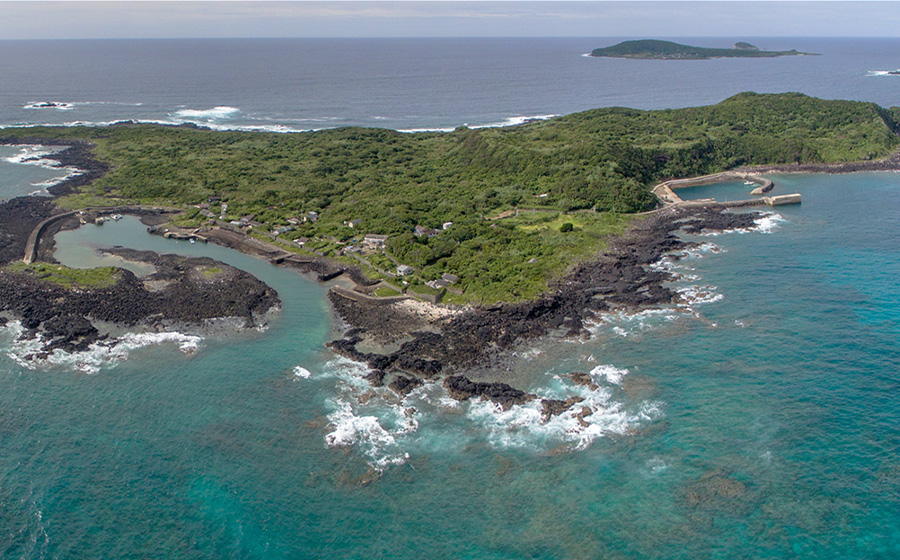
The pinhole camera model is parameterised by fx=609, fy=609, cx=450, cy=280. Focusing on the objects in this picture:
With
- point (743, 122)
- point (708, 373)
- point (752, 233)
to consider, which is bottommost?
point (708, 373)

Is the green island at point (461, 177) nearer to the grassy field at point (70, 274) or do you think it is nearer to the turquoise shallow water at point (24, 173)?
the grassy field at point (70, 274)

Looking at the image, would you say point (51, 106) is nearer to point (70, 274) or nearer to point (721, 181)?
point (70, 274)

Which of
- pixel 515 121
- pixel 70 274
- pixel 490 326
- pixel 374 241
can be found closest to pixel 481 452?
pixel 490 326

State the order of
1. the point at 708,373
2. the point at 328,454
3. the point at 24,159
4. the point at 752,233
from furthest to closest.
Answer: the point at 24,159
the point at 752,233
the point at 708,373
the point at 328,454

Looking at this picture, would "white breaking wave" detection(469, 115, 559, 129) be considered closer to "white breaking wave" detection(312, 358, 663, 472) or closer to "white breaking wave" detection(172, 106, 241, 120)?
"white breaking wave" detection(172, 106, 241, 120)

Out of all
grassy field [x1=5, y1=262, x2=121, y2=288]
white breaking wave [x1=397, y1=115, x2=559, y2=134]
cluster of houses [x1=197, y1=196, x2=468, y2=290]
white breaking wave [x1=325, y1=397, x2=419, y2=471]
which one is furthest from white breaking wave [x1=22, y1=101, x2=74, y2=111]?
white breaking wave [x1=325, y1=397, x2=419, y2=471]

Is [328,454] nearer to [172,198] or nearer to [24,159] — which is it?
[172,198]

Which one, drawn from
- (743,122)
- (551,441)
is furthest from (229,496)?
(743,122)

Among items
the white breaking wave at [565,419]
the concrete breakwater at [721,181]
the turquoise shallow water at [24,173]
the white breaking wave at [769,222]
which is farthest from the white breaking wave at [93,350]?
the white breaking wave at [769,222]

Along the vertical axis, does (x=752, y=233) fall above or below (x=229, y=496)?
above
